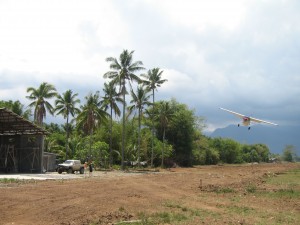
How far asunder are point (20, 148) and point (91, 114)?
1659 centimetres

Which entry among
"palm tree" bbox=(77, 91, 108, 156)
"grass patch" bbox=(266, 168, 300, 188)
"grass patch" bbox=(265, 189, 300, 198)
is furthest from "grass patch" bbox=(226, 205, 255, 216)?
"palm tree" bbox=(77, 91, 108, 156)

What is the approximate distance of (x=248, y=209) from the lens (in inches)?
704

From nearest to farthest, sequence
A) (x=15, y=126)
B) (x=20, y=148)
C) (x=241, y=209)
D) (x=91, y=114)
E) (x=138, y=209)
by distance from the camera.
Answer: (x=138, y=209) → (x=241, y=209) → (x=15, y=126) → (x=20, y=148) → (x=91, y=114)

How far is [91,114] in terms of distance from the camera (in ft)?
218

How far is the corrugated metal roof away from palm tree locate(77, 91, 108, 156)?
16245 mm

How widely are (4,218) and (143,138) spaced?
2572 inches

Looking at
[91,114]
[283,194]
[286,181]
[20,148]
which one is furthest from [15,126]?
[283,194]

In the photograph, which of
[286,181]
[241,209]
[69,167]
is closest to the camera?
[241,209]

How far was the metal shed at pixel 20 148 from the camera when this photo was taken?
50.1 metres

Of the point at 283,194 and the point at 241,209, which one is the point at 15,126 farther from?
the point at 241,209

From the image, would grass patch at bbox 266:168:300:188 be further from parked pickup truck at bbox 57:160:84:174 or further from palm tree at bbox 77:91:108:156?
palm tree at bbox 77:91:108:156

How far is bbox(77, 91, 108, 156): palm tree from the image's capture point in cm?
6650

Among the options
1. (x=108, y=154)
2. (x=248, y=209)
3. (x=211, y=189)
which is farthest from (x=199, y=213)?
(x=108, y=154)

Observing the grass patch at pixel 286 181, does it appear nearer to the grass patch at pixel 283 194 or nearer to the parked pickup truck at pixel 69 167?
the grass patch at pixel 283 194
